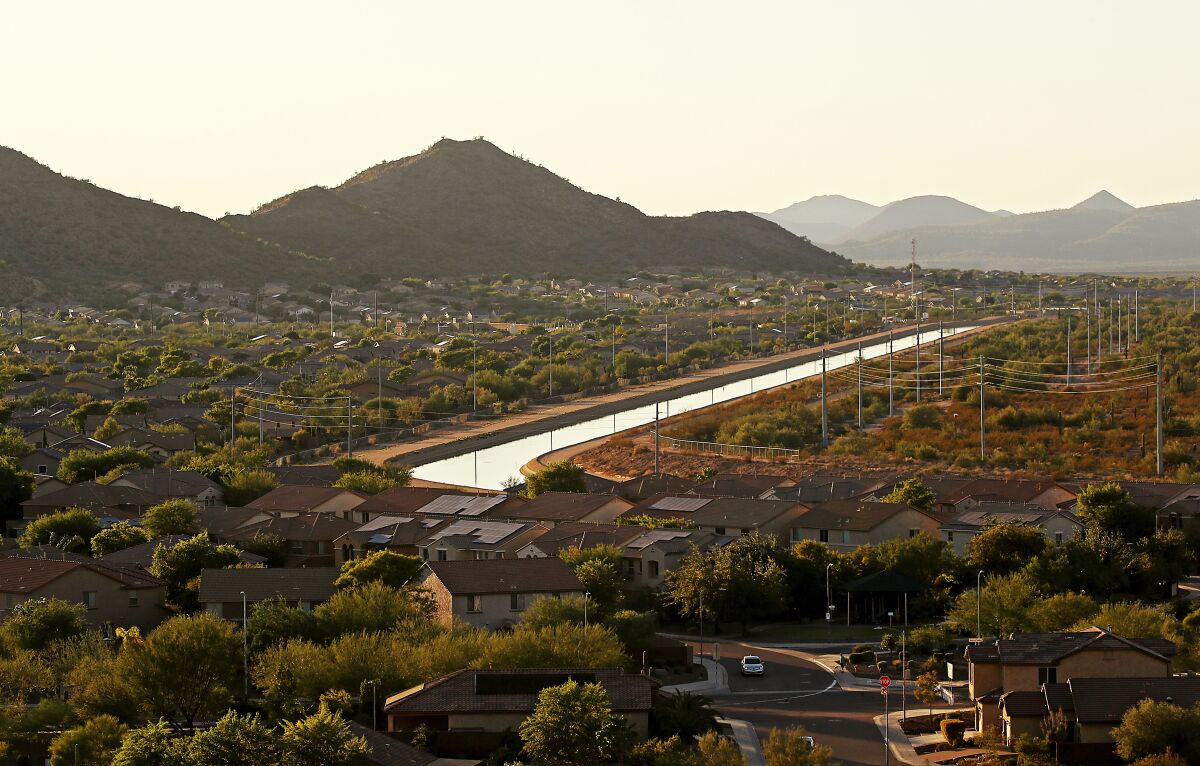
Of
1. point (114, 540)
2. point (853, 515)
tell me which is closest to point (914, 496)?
point (853, 515)

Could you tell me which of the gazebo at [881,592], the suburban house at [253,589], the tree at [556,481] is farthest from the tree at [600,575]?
the tree at [556,481]

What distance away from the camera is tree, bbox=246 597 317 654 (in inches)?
1505

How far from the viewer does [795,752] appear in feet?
94.7

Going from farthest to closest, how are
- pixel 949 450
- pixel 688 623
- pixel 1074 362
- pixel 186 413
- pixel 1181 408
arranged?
pixel 1074 362 → pixel 186 413 → pixel 1181 408 → pixel 949 450 → pixel 688 623

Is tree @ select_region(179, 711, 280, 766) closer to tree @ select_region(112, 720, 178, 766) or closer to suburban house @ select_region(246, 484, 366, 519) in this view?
tree @ select_region(112, 720, 178, 766)

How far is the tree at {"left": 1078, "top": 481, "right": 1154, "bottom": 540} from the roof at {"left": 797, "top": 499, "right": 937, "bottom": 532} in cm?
432

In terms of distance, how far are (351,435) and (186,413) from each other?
7837mm

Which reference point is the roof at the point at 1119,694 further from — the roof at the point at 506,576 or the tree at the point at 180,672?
the tree at the point at 180,672

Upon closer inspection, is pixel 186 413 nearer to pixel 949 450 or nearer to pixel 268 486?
pixel 268 486

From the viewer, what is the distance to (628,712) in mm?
31547

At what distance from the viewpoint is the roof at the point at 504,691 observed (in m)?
31.6

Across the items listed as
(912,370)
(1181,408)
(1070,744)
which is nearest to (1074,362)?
(912,370)

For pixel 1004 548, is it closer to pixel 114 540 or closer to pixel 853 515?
pixel 853 515

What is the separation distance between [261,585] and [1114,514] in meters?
22.8
